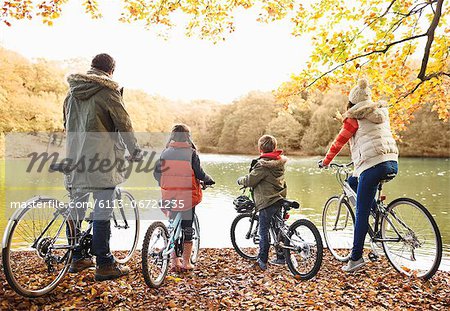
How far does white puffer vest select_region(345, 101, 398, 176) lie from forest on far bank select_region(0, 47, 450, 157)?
22.7 metres

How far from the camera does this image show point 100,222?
3.59 meters

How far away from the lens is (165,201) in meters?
4.23

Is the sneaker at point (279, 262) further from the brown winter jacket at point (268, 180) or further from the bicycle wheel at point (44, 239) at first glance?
the bicycle wheel at point (44, 239)

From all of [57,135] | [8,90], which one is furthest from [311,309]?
[8,90]

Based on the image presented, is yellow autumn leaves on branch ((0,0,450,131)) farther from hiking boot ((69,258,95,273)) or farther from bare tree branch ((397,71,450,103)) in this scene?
hiking boot ((69,258,95,273))

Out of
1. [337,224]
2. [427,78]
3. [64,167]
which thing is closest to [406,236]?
[337,224]

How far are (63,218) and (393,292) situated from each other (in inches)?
118

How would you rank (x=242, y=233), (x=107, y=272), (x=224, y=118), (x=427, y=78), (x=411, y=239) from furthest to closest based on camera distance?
(x=224, y=118), (x=427, y=78), (x=242, y=233), (x=411, y=239), (x=107, y=272)

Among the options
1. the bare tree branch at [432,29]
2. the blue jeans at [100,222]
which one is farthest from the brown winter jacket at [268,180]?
the bare tree branch at [432,29]

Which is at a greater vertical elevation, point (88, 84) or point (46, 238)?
point (88, 84)

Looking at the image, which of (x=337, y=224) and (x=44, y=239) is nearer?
(x=44, y=239)

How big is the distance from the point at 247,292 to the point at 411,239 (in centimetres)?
173

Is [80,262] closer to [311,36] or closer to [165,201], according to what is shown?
[165,201]

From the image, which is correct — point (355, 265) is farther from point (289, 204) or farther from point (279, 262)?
point (289, 204)
